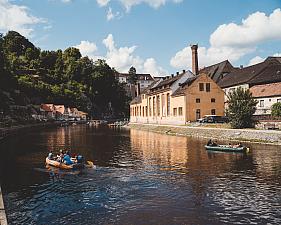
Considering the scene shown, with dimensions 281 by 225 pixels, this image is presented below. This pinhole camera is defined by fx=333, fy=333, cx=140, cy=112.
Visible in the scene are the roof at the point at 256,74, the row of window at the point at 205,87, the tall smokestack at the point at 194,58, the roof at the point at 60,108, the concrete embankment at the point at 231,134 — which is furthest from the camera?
the roof at the point at 60,108

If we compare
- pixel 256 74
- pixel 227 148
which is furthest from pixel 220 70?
pixel 227 148

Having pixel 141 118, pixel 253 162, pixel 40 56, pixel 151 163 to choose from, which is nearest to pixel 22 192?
pixel 151 163

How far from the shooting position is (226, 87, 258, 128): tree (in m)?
55.3

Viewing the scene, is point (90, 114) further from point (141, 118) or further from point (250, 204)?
point (250, 204)

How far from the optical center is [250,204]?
64.3 feet

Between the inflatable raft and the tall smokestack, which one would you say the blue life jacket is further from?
the tall smokestack

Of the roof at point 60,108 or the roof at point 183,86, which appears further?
the roof at point 60,108

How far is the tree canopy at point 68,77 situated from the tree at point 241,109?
113 m

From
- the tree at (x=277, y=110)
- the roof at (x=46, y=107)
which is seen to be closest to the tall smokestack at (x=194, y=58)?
the tree at (x=277, y=110)

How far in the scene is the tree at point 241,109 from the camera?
55281 millimetres

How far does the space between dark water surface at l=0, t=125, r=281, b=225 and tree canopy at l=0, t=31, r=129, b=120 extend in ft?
420

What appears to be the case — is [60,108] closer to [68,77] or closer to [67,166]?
[68,77]

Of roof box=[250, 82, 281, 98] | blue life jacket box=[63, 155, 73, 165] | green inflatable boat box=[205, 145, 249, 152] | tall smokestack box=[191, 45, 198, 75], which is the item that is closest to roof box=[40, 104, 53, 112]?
tall smokestack box=[191, 45, 198, 75]

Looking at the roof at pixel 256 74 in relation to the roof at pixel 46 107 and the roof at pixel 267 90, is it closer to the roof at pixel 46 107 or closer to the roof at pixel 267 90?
the roof at pixel 267 90
